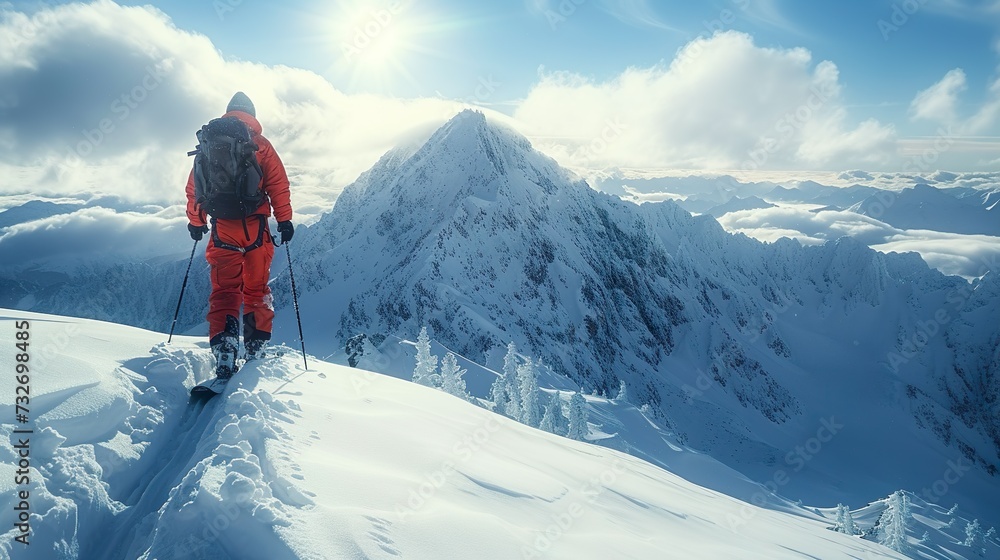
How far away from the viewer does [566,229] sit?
163 m

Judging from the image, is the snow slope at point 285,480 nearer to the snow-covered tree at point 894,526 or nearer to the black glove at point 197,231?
the black glove at point 197,231

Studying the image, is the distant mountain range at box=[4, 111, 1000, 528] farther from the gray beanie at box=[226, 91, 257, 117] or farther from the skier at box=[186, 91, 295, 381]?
the gray beanie at box=[226, 91, 257, 117]

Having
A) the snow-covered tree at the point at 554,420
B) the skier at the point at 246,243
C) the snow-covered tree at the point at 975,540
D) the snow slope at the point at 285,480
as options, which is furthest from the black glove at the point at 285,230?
the snow-covered tree at the point at 975,540

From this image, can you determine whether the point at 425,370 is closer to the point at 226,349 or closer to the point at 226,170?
the point at 226,349

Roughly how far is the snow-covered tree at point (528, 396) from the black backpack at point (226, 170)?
104ft

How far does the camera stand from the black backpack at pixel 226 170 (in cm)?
798

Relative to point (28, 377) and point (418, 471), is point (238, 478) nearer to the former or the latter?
point (418, 471)

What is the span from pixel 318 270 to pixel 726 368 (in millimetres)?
135879

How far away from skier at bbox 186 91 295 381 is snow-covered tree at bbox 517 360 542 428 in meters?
30.8

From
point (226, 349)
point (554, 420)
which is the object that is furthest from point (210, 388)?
point (554, 420)

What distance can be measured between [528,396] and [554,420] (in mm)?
2796

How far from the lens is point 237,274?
8.27 m

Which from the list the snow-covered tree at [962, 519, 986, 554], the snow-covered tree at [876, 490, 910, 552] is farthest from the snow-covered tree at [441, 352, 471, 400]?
the snow-covered tree at [962, 519, 986, 554]

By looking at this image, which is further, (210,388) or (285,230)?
(285,230)
